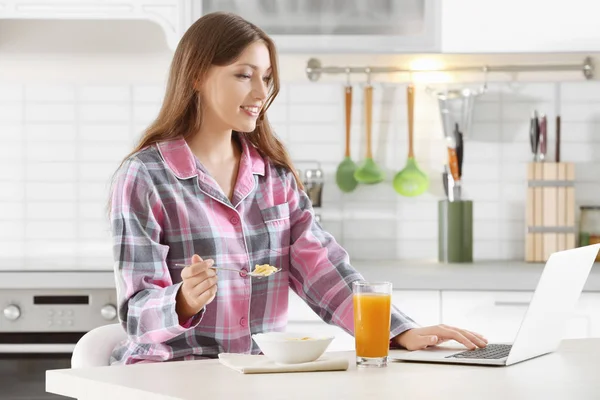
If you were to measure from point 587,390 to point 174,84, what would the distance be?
106cm

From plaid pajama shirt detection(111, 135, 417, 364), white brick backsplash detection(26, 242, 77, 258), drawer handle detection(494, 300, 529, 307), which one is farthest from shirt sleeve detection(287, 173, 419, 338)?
white brick backsplash detection(26, 242, 77, 258)

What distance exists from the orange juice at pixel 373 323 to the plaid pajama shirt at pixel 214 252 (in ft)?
0.79

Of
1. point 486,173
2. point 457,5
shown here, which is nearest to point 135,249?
point 457,5

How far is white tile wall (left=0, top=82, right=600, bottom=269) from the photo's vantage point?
3.32 m

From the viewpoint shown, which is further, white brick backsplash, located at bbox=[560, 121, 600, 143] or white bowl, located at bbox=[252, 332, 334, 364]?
white brick backsplash, located at bbox=[560, 121, 600, 143]

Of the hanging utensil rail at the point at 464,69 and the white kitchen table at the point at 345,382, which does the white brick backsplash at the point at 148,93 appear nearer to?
the hanging utensil rail at the point at 464,69

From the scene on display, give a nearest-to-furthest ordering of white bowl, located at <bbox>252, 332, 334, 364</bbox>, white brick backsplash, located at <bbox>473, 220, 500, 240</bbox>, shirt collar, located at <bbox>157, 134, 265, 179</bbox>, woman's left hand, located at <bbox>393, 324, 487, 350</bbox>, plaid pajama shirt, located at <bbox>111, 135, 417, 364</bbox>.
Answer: white bowl, located at <bbox>252, 332, 334, 364</bbox> < woman's left hand, located at <bbox>393, 324, 487, 350</bbox> < plaid pajama shirt, located at <bbox>111, 135, 417, 364</bbox> < shirt collar, located at <bbox>157, 134, 265, 179</bbox> < white brick backsplash, located at <bbox>473, 220, 500, 240</bbox>

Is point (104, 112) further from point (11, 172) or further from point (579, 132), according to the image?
point (579, 132)

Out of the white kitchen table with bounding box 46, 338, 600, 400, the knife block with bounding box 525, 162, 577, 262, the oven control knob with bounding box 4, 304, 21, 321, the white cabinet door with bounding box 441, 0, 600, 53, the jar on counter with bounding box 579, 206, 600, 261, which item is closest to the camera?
the white kitchen table with bounding box 46, 338, 600, 400

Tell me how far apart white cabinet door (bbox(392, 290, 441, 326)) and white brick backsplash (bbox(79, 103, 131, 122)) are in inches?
48.5

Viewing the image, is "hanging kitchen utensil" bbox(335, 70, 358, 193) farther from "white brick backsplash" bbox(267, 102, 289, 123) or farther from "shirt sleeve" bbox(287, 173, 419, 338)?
"shirt sleeve" bbox(287, 173, 419, 338)

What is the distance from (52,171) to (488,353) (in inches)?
88.2

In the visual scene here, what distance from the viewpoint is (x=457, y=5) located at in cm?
301

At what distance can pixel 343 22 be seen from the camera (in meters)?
3.06
